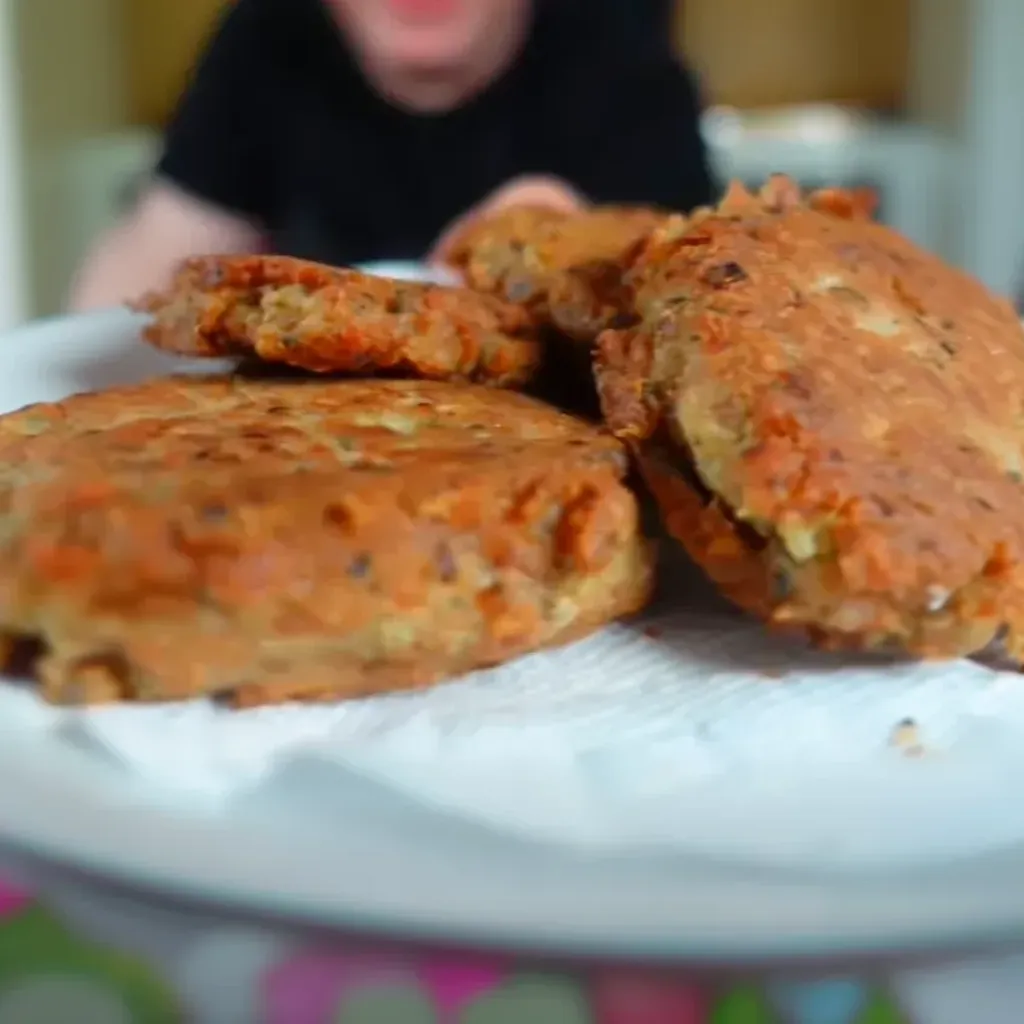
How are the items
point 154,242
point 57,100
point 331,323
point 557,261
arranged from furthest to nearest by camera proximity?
point 57,100, point 154,242, point 557,261, point 331,323

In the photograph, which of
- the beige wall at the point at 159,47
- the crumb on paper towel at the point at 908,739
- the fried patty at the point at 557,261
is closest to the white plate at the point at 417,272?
the fried patty at the point at 557,261

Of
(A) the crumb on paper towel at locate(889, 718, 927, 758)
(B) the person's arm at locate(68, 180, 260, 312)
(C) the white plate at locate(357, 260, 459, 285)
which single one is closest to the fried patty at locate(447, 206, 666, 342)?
(C) the white plate at locate(357, 260, 459, 285)

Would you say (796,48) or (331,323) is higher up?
(796,48)

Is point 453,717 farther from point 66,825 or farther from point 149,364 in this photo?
point 149,364

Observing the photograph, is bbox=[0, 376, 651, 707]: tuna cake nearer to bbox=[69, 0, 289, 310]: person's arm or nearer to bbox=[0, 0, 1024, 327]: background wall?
bbox=[69, 0, 289, 310]: person's arm

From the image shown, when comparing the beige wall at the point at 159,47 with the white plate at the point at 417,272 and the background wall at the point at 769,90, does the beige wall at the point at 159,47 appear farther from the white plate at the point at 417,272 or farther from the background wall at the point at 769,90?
the white plate at the point at 417,272

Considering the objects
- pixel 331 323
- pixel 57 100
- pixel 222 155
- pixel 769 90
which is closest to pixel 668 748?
pixel 331 323

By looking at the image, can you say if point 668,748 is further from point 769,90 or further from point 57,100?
point 769,90

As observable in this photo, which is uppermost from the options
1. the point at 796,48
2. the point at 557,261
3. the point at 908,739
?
the point at 796,48
